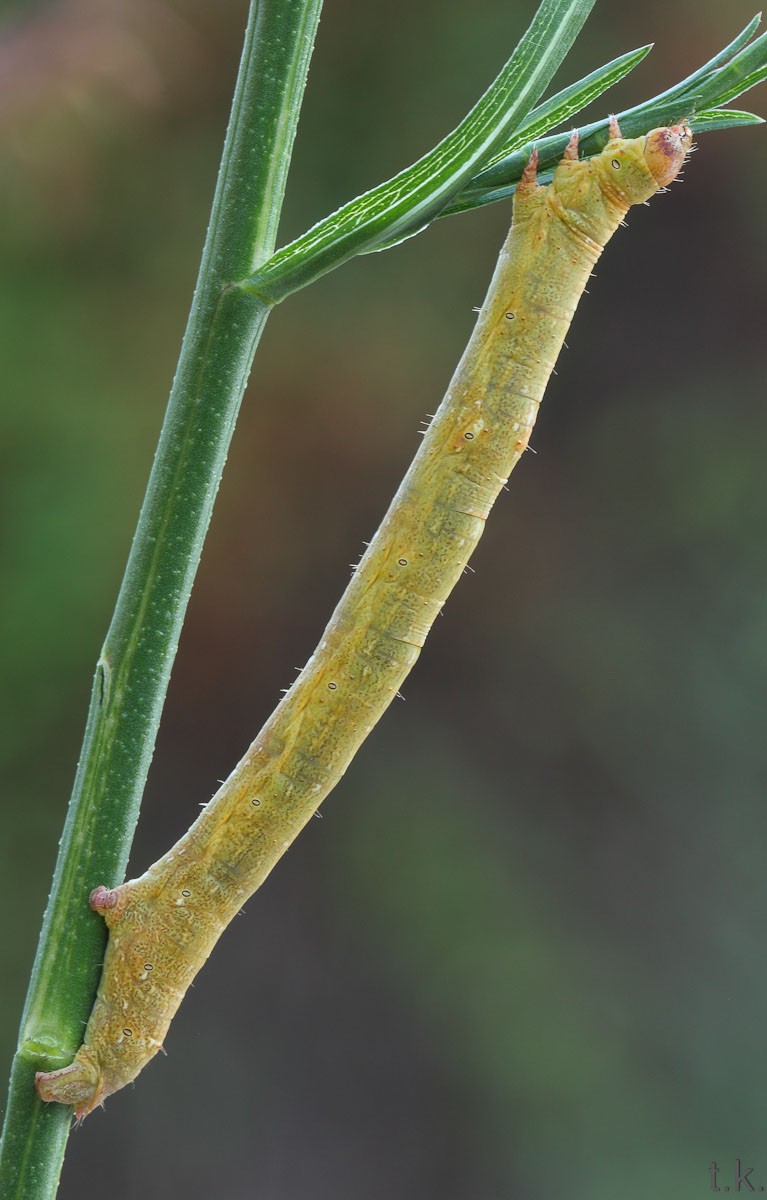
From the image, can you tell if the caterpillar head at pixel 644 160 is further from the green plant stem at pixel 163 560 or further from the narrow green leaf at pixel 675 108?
the green plant stem at pixel 163 560

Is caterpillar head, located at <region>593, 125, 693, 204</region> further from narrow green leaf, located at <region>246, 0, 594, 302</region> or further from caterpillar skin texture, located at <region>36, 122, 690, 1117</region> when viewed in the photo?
narrow green leaf, located at <region>246, 0, 594, 302</region>

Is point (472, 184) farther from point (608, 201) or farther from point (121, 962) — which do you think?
point (121, 962)

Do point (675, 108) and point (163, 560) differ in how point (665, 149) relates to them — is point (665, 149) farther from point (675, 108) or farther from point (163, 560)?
point (163, 560)

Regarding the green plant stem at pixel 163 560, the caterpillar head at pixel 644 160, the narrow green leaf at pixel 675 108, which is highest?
the caterpillar head at pixel 644 160

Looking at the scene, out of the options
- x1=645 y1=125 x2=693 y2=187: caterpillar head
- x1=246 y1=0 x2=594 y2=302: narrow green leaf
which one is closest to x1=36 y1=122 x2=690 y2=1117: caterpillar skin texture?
x1=645 y1=125 x2=693 y2=187: caterpillar head

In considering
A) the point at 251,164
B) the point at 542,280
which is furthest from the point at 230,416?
the point at 542,280

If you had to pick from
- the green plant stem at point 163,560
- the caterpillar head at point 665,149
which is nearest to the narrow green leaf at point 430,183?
the green plant stem at point 163,560

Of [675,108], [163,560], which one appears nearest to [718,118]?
[675,108]
